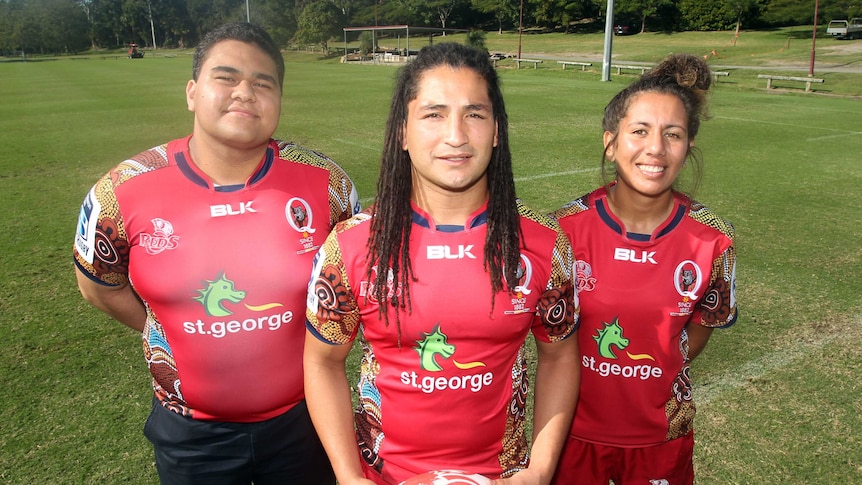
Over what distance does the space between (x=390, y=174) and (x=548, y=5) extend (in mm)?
73185

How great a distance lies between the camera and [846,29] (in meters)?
47.4

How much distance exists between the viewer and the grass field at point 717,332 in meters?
3.45

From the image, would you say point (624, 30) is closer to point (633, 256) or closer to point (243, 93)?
point (633, 256)

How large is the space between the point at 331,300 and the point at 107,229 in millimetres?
910

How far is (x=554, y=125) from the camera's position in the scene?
1538 cm

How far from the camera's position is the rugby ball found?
1688 mm

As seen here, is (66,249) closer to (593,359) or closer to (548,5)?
(593,359)

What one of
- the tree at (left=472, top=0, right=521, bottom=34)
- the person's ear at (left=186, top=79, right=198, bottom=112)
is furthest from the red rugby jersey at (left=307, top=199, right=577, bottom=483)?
the tree at (left=472, top=0, right=521, bottom=34)

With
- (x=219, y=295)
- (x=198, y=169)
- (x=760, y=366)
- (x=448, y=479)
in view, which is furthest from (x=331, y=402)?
(x=760, y=366)

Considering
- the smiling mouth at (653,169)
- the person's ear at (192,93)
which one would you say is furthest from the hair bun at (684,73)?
the person's ear at (192,93)

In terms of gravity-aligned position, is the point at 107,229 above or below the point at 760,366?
above

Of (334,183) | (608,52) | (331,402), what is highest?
(608,52)

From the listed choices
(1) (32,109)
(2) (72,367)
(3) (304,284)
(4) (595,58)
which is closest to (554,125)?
(2) (72,367)

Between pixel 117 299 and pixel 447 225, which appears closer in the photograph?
pixel 447 225
